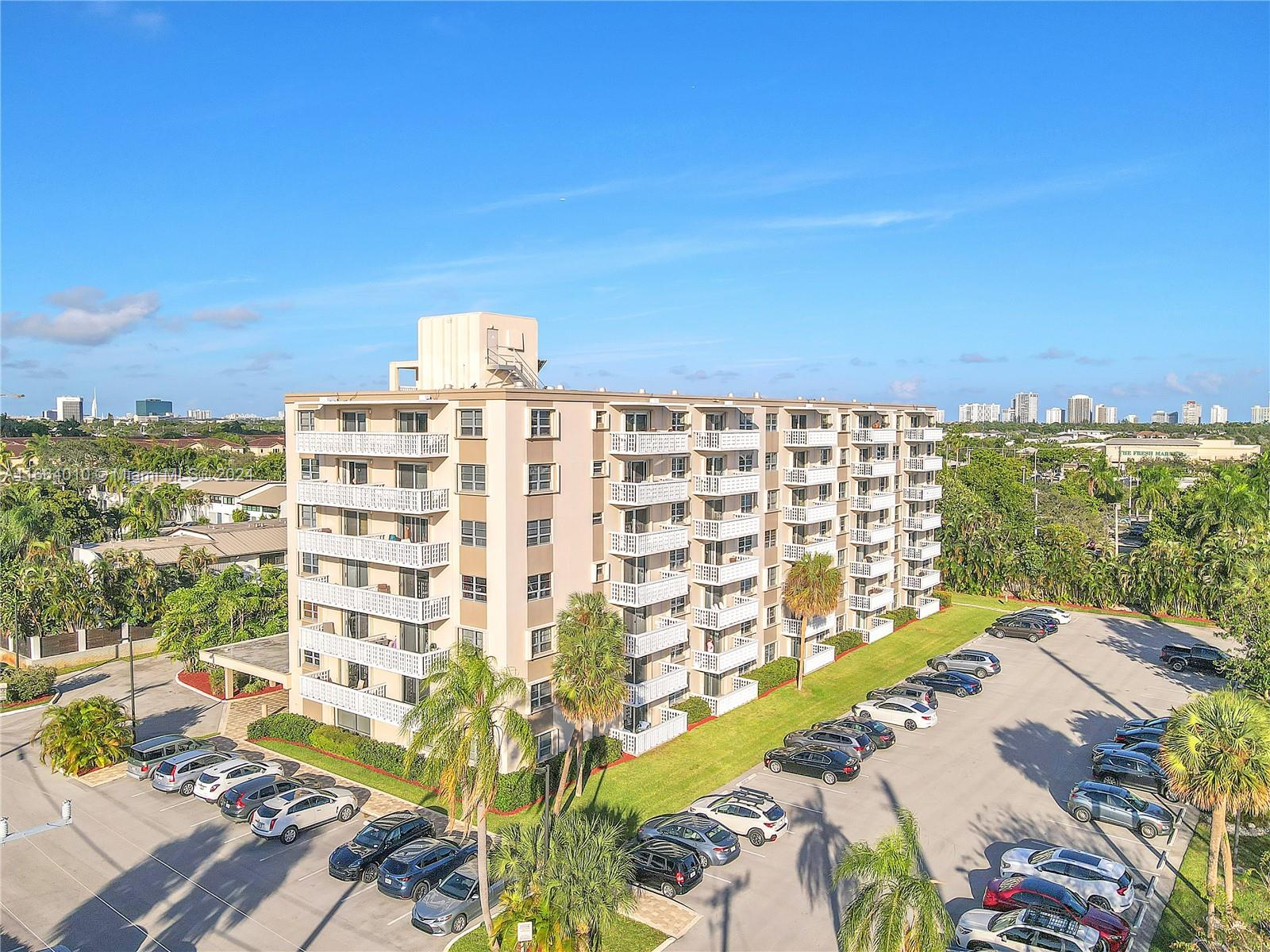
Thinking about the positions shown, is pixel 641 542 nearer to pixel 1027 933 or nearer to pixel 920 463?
pixel 1027 933

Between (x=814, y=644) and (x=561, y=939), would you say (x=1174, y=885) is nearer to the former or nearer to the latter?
(x=561, y=939)

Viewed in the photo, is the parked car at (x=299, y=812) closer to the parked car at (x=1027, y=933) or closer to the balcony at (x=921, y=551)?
the parked car at (x=1027, y=933)

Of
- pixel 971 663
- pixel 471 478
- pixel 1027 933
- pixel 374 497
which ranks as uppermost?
pixel 471 478

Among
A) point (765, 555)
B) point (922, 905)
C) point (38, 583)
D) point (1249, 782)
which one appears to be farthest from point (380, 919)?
point (38, 583)

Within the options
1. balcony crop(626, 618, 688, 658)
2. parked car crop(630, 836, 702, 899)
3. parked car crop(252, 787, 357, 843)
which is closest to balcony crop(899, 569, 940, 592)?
balcony crop(626, 618, 688, 658)

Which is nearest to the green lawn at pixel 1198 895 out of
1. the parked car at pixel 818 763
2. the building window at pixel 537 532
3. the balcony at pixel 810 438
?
the parked car at pixel 818 763

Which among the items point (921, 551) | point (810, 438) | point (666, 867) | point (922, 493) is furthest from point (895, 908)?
point (922, 493)
